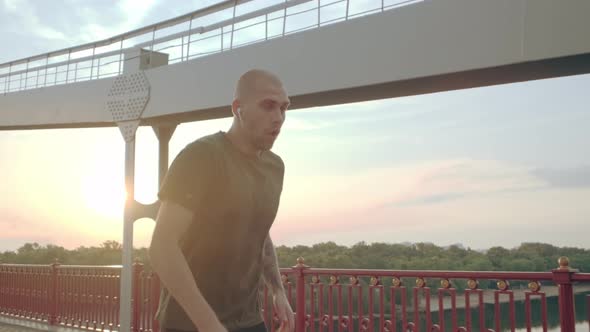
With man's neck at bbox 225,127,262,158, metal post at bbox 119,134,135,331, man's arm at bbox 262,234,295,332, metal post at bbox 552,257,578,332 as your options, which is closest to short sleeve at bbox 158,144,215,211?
man's neck at bbox 225,127,262,158

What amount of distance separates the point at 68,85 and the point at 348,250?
20687mm

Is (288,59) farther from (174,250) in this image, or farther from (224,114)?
(174,250)

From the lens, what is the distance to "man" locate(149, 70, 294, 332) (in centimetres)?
156

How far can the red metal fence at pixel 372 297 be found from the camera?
15.0ft

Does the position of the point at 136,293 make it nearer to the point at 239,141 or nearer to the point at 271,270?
the point at 271,270

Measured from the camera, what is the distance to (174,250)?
155cm

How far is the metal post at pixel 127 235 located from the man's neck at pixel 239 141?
7.41 metres

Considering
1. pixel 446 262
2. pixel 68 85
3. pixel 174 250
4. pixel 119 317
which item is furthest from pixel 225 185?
pixel 446 262

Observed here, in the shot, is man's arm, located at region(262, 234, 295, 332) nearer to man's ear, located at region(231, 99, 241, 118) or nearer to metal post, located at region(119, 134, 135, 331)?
man's ear, located at region(231, 99, 241, 118)

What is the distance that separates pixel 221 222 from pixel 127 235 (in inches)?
306

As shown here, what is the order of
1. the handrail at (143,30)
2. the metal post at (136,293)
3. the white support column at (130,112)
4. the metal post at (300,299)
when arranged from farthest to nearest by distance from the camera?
the white support column at (130,112) < the metal post at (136,293) < the handrail at (143,30) < the metal post at (300,299)

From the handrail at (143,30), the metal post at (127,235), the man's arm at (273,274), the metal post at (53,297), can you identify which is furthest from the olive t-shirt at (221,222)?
the metal post at (53,297)

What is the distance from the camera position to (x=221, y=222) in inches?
66.1

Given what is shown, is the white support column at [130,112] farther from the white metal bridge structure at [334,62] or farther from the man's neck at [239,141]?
the man's neck at [239,141]
